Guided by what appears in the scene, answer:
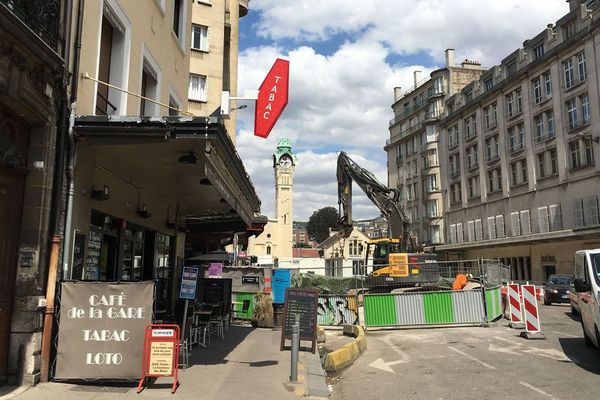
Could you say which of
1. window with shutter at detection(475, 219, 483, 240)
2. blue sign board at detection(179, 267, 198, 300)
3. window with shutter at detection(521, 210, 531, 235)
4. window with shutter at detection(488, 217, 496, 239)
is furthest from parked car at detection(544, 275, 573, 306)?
window with shutter at detection(475, 219, 483, 240)

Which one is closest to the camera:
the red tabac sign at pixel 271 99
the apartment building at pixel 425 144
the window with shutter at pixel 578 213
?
the red tabac sign at pixel 271 99

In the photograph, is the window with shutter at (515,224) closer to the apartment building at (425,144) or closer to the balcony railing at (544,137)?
the balcony railing at (544,137)

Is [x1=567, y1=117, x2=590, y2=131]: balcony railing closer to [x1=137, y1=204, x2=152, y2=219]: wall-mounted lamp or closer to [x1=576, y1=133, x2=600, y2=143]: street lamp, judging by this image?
[x1=576, y1=133, x2=600, y2=143]: street lamp

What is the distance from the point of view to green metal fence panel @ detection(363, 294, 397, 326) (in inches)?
604

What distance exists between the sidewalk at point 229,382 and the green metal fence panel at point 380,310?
4.71 m

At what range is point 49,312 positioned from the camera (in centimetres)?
696

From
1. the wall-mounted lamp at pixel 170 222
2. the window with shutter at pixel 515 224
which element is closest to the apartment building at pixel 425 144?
the window with shutter at pixel 515 224

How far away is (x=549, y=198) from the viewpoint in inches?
1657

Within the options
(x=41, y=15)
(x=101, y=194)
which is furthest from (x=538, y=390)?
(x=41, y=15)

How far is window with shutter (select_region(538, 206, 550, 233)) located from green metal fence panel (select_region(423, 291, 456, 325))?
30.8 meters

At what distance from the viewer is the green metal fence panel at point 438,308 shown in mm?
15438

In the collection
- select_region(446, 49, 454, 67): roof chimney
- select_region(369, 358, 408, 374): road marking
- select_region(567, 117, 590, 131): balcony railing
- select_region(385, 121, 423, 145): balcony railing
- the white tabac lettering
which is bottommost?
select_region(369, 358, 408, 374): road marking

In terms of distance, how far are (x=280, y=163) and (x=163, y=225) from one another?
259 feet

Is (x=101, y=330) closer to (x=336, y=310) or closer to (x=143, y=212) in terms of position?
(x=143, y=212)
